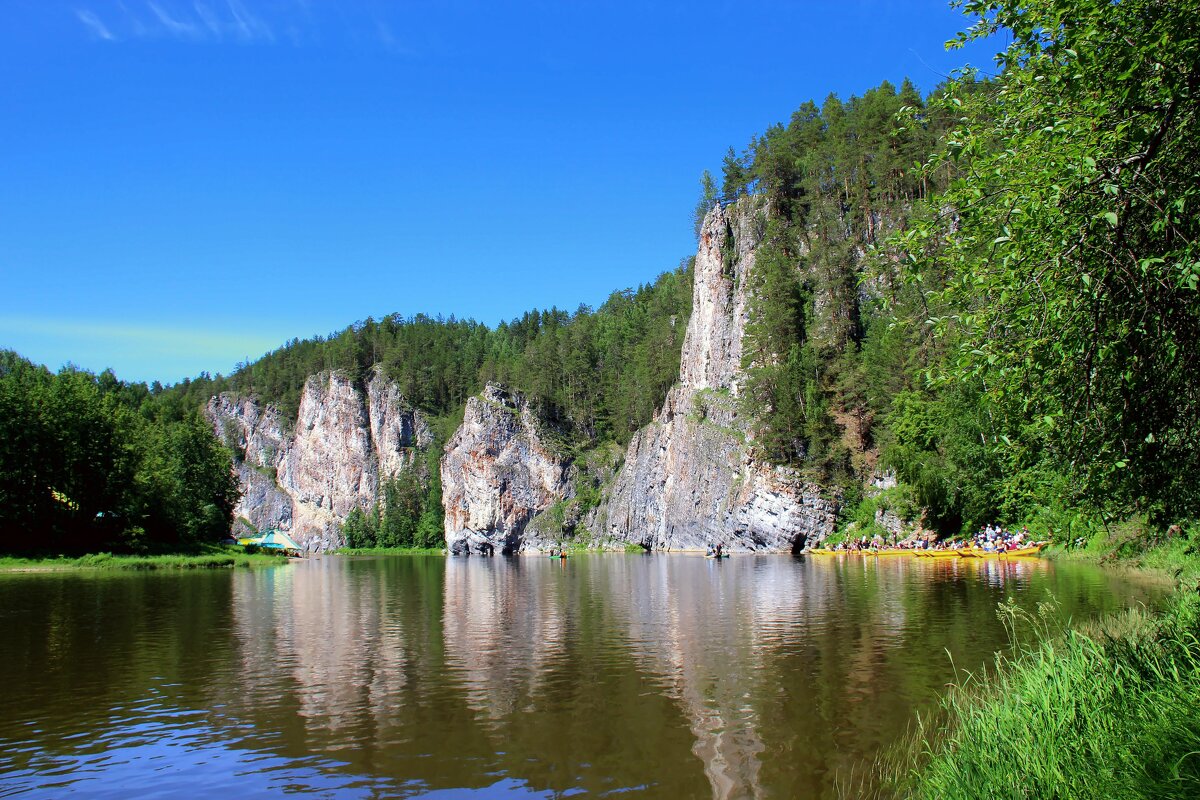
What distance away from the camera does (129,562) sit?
5556 cm

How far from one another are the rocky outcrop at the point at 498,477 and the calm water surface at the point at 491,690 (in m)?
86.9

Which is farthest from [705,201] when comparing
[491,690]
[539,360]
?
[491,690]

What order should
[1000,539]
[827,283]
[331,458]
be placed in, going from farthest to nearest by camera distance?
[331,458]
[827,283]
[1000,539]

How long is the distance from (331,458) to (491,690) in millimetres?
144793

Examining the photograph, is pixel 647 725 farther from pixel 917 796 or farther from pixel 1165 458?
pixel 1165 458

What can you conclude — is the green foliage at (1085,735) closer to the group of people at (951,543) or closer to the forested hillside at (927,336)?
the forested hillside at (927,336)

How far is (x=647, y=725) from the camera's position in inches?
508

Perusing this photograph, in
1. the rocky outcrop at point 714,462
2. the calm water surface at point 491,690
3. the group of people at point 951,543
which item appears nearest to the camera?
the calm water surface at point 491,690

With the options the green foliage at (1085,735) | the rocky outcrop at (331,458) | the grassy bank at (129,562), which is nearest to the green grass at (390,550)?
the rocky outcrop at (331,458)

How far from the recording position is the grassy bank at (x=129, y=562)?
5209cm

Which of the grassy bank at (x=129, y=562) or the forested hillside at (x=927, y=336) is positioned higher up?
the forested hillside at (x=927, y=336)

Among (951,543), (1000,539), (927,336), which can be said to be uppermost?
(927,336)

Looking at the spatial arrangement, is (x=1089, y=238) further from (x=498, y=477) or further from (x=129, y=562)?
(x=498, y=477)

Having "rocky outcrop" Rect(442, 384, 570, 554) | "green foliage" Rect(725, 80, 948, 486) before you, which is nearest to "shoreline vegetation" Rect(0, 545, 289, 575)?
"green foliage" Rect(725, 80, 948, 486)
